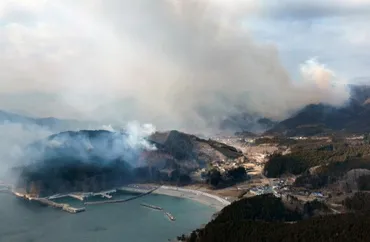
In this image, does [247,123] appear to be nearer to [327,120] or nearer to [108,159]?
[327,120]

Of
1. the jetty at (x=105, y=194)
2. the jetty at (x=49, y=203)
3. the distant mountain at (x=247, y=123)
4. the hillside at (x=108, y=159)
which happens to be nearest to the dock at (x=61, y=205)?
the jetty at (x=49, y=203)

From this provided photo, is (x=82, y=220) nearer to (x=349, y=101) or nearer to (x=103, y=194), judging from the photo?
(x=103, y=194)

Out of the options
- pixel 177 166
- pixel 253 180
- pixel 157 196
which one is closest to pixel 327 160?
pixel 253 180

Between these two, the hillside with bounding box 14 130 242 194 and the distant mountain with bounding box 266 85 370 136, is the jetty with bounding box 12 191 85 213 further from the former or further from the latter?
the distant mountain with bounding box 266 85 370 136

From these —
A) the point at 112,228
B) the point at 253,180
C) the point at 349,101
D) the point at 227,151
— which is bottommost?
the point at 112,228

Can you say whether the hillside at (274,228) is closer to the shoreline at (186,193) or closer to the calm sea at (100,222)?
the calm sea at (100,222)

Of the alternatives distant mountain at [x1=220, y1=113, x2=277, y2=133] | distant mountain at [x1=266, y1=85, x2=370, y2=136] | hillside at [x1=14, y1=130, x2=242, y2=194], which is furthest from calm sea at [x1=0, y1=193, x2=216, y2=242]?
distant mountain at [x1=220, y1=113, x2=277, y2=133]

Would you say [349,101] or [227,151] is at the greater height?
[349,101]
